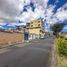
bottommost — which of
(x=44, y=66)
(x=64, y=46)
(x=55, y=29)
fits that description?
(x=44, y=66)

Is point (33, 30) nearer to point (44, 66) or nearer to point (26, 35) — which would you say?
point (26, 35)

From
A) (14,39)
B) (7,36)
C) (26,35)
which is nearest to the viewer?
(7,36)

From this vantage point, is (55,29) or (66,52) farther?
(55,29)

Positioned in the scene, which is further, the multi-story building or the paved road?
the multi-story building

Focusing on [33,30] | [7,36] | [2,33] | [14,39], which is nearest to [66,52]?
[2,33]

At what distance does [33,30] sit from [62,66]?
324 feet

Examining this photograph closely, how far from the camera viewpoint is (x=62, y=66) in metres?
9.95

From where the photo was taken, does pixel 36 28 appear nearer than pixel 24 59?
No

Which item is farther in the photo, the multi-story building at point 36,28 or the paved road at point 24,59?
the multi-story building at point 36,28

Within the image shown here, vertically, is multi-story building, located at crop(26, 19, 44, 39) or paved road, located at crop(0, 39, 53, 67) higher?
multi-story building, located at crop(26, 19, 44, 39)

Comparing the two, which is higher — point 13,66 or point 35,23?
point 35,23

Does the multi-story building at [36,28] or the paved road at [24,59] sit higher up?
the multi-story building at [36,28]

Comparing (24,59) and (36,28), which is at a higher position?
(36,28)

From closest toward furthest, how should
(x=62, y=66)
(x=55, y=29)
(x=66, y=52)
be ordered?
(x=62, y=66) → (x=66, y=52) → (x=55, y=29)
